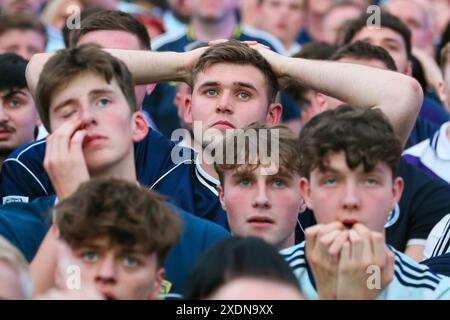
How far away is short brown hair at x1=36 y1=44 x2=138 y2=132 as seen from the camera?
17.7 feet

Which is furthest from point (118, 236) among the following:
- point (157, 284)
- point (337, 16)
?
point (337, 16)

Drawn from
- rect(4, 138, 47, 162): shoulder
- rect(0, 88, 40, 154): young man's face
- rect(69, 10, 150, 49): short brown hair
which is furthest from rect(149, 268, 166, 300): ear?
rect(69, 10, 150, 49): short brown hair

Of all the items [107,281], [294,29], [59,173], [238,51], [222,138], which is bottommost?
[107,281]

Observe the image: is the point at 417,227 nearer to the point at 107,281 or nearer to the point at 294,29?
the point at 107,281

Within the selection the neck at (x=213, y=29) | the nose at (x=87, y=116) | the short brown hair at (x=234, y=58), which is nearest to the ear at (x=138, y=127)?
the nose at (x=87, y=116)

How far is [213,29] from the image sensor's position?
402 inches

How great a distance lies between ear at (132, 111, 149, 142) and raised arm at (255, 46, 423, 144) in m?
0.83

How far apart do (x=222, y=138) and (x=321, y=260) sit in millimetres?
1477

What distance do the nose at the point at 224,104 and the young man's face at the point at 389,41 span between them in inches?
105

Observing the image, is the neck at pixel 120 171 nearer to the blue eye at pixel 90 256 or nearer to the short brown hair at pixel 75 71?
the short brown hair at pixel 75 71

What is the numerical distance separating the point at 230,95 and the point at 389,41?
2.75 metres

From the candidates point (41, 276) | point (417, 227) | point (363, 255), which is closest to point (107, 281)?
point (41, 276)

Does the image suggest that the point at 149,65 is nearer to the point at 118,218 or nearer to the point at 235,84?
the point at 235,84

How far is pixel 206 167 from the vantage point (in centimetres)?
648
